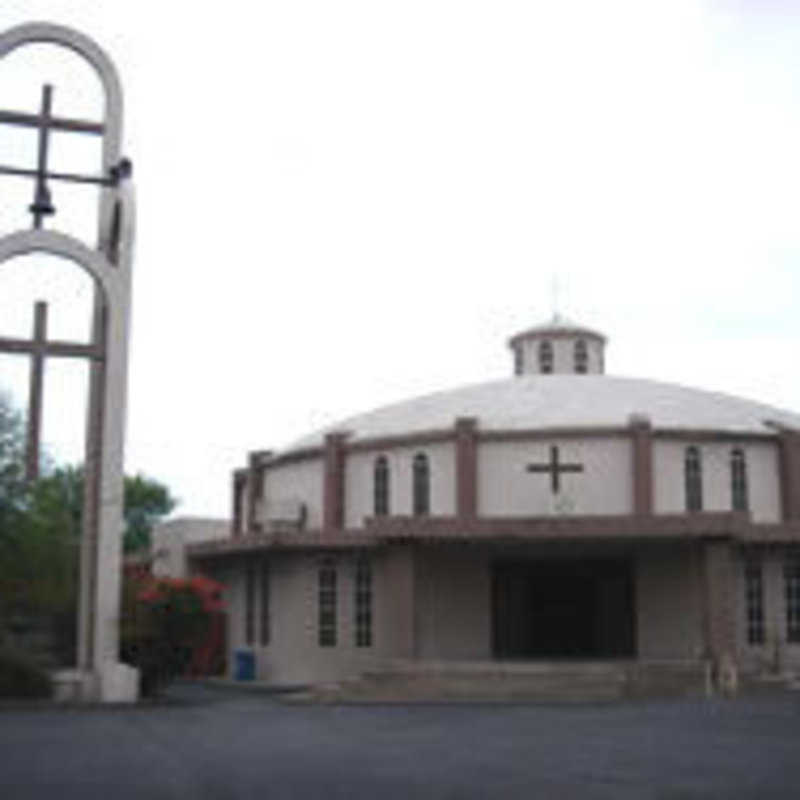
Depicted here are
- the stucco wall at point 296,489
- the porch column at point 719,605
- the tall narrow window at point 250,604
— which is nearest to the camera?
the porch column at point 719,605

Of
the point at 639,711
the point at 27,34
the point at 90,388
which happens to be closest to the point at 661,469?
the point at 639,711

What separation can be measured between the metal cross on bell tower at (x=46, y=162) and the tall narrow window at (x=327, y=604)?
40.0 ft

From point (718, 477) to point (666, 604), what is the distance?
3.75 meters

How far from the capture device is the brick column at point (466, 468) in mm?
31406

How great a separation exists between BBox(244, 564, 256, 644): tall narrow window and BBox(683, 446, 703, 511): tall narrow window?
→ 11.1m

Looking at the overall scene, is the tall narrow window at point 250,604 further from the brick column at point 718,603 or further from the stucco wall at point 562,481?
the brick column at point 718,603

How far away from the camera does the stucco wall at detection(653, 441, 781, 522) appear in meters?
31.5

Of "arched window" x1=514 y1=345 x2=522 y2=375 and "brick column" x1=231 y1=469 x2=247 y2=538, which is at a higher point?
"arched window" x1=514 y1=345 x2=522 y2=375

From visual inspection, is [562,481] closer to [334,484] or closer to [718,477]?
[718,477]

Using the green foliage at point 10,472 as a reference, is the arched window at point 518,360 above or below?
above

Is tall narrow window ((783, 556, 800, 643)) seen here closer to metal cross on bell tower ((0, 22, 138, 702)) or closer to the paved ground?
the paved ground

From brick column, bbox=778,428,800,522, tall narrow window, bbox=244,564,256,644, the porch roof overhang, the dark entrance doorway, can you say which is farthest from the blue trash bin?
brick column, bbox=778,428,800,522

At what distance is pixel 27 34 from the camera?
22125 millimetres

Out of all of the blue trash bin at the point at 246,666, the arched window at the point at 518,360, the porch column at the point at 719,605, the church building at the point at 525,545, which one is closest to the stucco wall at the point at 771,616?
the church building at the point at 525,545
